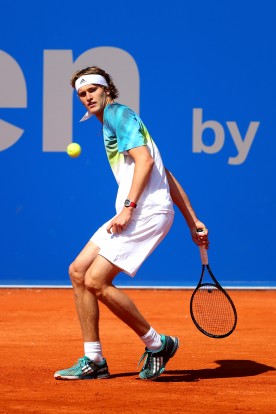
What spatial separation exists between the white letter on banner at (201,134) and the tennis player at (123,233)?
4.53 m

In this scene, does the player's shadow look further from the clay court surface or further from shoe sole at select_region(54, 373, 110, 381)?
shoe sole at select_region(54, 373, 110, 381)

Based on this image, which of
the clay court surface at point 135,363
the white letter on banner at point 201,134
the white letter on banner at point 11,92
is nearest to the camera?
the clay court surface at point 135,363

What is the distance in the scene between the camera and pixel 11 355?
18.2 ft

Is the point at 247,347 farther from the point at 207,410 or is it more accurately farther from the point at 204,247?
the point at 207,410

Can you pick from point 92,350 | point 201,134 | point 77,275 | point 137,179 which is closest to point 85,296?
point 77,275

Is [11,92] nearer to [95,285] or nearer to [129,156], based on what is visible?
[129,156]

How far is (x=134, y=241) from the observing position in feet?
14.9

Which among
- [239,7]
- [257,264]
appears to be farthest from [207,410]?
[239,7]

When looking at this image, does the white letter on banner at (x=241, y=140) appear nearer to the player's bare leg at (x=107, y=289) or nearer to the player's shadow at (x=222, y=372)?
the player's shadow at (x=222, y=372)

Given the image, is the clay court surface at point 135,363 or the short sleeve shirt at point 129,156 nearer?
the clay court surface at point 135,363

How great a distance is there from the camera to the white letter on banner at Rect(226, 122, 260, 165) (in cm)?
927

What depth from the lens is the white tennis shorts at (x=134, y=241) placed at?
4504 mm

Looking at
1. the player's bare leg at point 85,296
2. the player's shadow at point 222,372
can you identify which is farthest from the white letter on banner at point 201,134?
the player's bare leg at point 85,296

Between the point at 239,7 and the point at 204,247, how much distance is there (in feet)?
16.2
